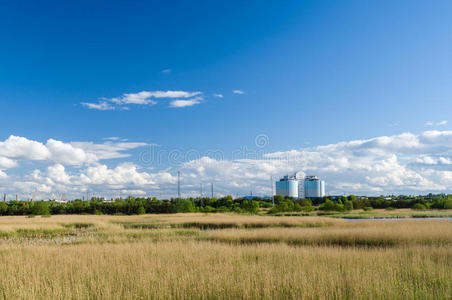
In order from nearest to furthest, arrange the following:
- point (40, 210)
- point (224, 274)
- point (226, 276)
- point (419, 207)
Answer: point (226, 276), point (224, 274), point (40, 210), point (419, 207)

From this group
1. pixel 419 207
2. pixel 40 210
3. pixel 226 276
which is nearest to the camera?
pixel 226 276

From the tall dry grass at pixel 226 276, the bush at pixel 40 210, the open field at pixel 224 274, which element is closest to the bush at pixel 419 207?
the open field at pixel 224 274

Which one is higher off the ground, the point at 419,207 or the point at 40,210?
the point at 40,210

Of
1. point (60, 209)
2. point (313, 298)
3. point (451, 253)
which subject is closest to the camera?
point (313, 298)

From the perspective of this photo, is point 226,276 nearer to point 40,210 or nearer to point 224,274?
→ point 224,274

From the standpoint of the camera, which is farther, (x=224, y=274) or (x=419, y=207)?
(x=419, y=207)

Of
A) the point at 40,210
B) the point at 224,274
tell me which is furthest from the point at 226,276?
the point at 40,210

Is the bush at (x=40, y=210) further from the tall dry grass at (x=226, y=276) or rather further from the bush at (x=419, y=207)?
the bush at (x=419, y=207)

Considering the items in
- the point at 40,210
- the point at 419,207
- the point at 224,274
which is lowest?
the point at 419,207

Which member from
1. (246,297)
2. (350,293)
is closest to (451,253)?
(350,293)

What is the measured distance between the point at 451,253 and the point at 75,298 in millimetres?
12729

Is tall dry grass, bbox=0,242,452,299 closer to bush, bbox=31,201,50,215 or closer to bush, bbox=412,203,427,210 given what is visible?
bush, bbox=31,201,50,215

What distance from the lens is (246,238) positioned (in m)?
21.8

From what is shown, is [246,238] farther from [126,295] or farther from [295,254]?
[126,295]
